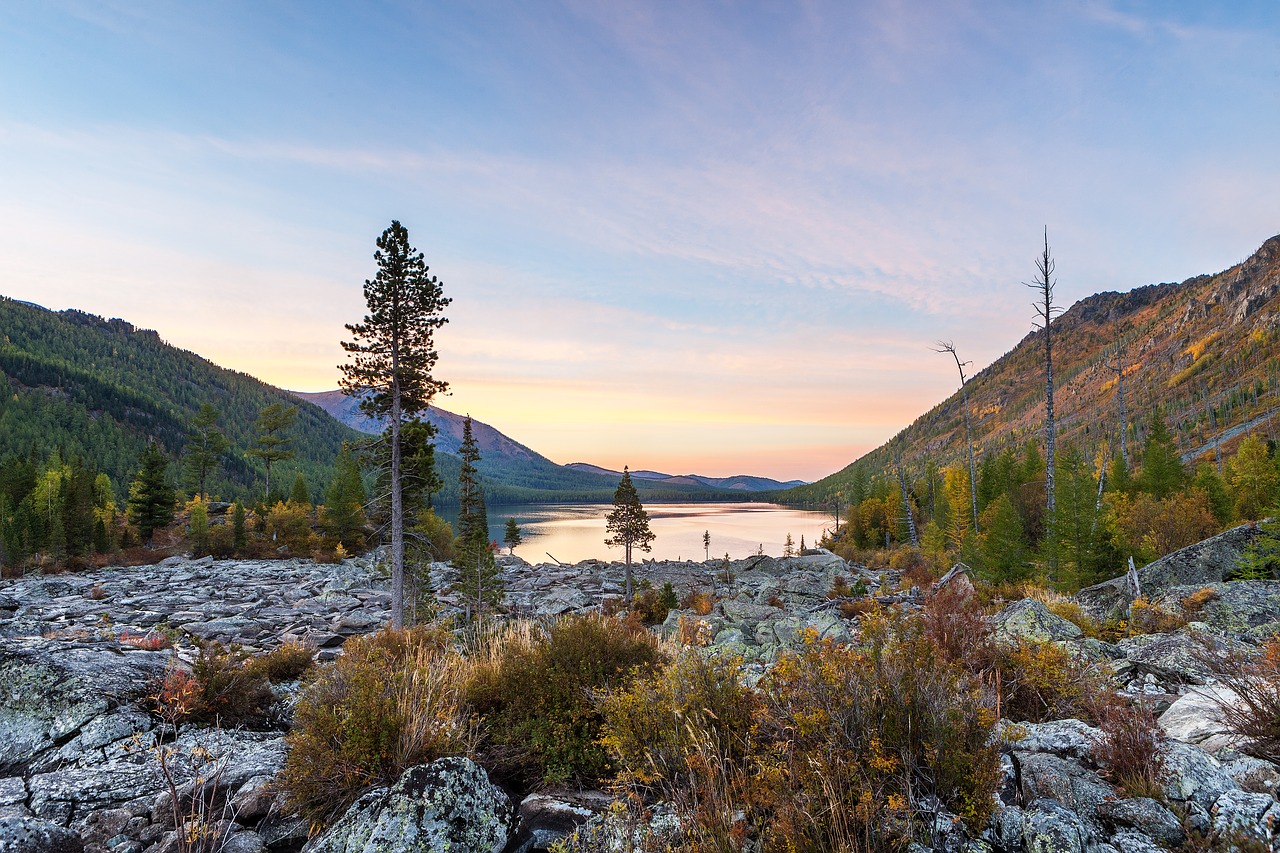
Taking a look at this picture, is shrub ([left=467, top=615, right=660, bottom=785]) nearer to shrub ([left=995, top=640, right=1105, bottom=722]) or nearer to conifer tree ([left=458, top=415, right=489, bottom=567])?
shrub ([left=995, top=640, right=1105, bottom=722])

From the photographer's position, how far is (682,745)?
421 cm

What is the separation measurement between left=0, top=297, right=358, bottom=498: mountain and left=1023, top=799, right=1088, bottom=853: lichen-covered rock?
87.2 metres

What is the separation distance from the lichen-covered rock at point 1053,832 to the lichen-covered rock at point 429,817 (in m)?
3.54

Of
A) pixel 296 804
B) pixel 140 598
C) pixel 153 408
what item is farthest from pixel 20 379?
pixel 296 804

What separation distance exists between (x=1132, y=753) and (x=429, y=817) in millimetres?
5008

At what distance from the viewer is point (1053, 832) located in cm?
325

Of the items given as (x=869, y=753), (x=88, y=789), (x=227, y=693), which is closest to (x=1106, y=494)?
(x=869, y=753)

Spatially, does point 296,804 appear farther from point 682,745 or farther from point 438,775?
point 682,745

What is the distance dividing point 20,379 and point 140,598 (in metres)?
169

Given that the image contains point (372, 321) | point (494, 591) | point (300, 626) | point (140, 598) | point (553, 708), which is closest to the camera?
point (553, 708)

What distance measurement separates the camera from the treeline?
21.4m

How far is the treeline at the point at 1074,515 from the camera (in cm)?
2136

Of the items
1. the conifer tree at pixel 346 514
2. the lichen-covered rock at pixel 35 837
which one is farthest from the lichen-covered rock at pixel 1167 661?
the conifer tree at pixel 346 514

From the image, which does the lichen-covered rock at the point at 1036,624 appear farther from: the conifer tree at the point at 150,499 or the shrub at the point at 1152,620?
the conifer tree at the point at 150,499
